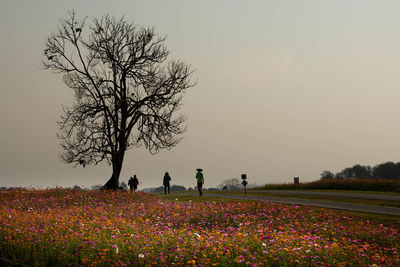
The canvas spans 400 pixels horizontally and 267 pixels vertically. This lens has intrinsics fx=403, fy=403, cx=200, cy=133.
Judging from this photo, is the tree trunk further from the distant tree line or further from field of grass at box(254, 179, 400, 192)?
the distant tree line

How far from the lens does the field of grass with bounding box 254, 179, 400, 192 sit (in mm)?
31953

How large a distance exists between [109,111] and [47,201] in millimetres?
8971

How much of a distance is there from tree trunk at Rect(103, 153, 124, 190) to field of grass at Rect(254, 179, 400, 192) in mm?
14550

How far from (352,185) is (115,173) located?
19.5 meters

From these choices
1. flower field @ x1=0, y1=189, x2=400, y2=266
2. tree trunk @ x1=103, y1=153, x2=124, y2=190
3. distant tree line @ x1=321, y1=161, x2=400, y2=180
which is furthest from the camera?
distant tree line @ x1=321, y1=161, x2=400, y2=180

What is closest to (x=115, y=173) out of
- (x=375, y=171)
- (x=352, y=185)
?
(x=352, y=185)

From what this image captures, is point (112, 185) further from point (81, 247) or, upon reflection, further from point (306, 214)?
point (81, 247)

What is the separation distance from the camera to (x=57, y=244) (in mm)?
11281

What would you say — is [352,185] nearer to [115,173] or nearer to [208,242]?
[115,173]

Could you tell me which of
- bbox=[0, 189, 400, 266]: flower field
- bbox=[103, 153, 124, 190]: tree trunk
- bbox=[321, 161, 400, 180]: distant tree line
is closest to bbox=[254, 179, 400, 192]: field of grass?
bbox=[103, 153, 124, 190]: tree trunk

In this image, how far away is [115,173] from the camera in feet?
106

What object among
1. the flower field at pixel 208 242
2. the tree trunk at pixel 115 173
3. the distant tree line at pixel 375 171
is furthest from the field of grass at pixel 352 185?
the distant tree line at pixel 375 171

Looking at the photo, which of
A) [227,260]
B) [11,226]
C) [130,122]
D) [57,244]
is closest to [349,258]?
[227,260]

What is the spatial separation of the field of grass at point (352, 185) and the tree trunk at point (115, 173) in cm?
1455
